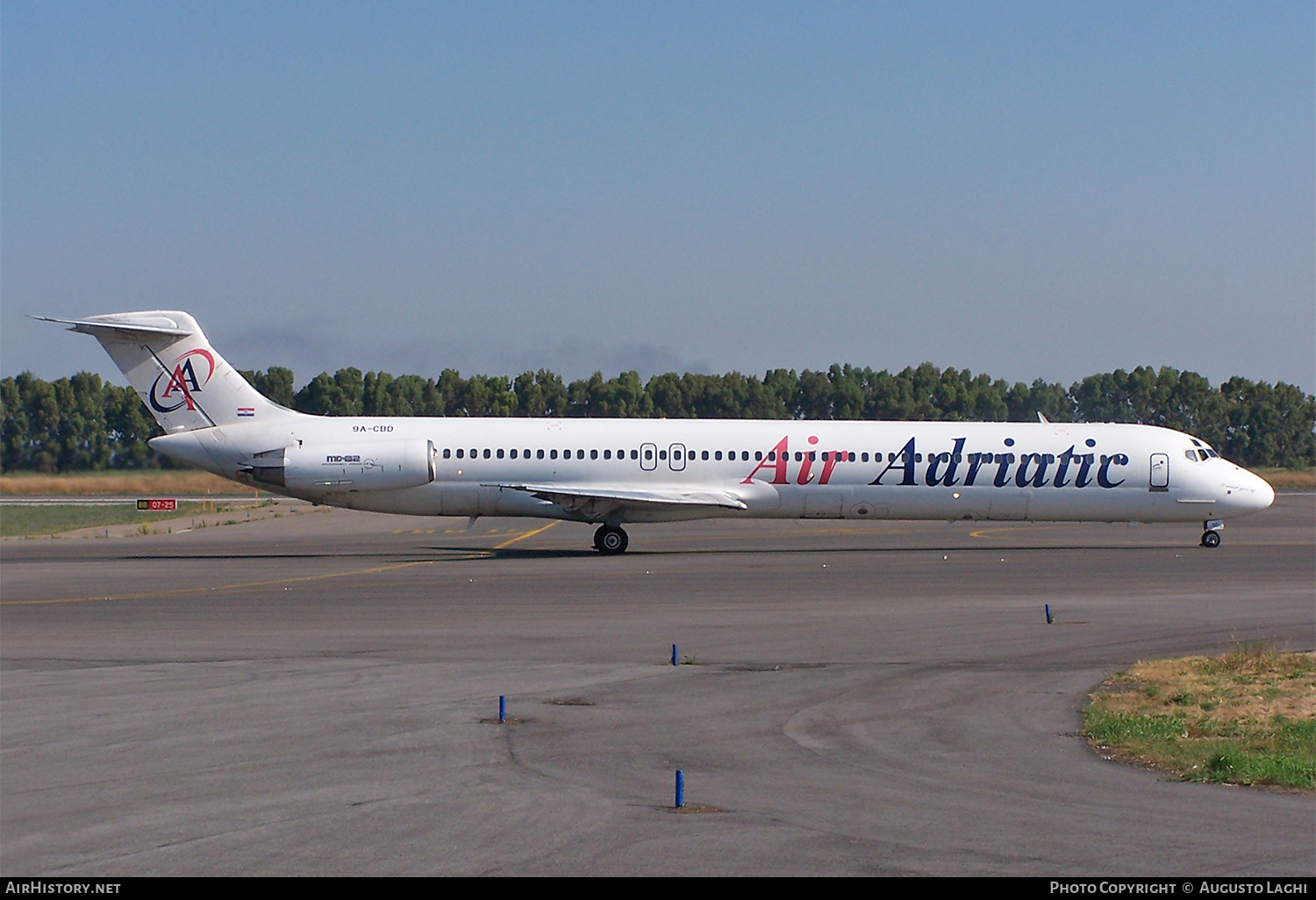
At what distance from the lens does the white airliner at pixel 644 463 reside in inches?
1395

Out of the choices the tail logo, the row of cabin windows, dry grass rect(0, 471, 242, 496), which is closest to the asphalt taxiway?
the row of cabin windows

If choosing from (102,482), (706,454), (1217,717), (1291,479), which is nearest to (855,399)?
(1291,479)

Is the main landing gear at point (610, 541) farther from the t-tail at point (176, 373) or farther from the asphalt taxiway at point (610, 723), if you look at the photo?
the t-tail at point (176, 373)

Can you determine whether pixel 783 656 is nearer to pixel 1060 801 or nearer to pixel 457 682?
pixel 457 682

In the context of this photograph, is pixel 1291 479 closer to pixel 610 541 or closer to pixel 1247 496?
pixel 1247 496

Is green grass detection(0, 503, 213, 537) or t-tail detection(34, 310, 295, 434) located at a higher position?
t-tail detection(34, 310, 295, 434)

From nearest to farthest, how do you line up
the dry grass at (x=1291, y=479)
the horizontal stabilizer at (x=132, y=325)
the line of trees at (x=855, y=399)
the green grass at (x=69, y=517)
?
the horizontal stabilizer at (x=132, y=325) < the green grass at (x=69, y=517) < the dry grass at (x=1291, y=479) < the line of trees at (x=855, y=399)

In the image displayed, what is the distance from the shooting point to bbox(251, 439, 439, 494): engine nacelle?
35.2 m

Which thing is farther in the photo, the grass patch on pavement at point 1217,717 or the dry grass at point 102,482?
the dry grass at point 102,482

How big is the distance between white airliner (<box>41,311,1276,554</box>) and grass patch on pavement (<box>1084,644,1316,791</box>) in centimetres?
1895

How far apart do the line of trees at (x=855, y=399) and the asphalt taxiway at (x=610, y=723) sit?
82.0 meters

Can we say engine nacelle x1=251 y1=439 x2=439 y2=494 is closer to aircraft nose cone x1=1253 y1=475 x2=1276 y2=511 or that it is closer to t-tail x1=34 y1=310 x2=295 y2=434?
t-tail x1=34 y1=310 x2=295 y2=434

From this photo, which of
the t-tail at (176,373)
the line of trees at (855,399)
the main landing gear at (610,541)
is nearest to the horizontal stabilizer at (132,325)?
the t-tail at (176,373)

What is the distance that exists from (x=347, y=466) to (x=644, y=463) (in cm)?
787
